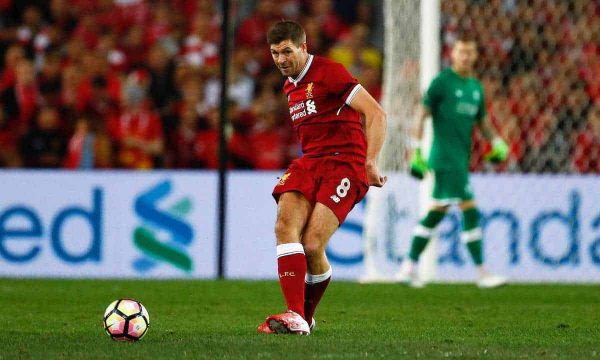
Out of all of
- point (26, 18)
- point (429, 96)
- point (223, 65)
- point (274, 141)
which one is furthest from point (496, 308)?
point (26, 18)

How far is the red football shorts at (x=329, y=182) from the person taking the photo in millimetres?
6371

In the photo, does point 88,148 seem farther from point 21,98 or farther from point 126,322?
point 126,322

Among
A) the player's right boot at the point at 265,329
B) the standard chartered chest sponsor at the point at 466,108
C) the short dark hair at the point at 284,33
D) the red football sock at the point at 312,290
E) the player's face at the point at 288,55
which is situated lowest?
the player's right boot at the point at 265,329

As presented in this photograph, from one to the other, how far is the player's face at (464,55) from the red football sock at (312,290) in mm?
4407

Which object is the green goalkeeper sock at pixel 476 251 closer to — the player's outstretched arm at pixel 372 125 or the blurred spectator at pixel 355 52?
the blurred spectator at pixel 355 52

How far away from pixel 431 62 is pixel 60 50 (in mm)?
5139

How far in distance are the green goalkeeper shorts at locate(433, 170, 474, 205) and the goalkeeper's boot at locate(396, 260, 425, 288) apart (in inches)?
26.7

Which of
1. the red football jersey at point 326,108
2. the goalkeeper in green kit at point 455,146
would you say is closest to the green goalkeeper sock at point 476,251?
the goalkeeper in green kit at point 455,146

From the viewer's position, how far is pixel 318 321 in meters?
7.30

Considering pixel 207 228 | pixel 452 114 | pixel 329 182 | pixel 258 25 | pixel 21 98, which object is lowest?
pixel 207 228

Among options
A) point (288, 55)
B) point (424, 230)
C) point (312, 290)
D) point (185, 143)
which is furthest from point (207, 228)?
point (288, 55)

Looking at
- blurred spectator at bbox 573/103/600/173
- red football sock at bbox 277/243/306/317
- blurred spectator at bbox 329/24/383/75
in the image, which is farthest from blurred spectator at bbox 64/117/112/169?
red football sock at bbox 277/243/306/317

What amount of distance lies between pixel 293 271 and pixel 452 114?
463 centimetres

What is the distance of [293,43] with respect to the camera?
6355 millimetres
